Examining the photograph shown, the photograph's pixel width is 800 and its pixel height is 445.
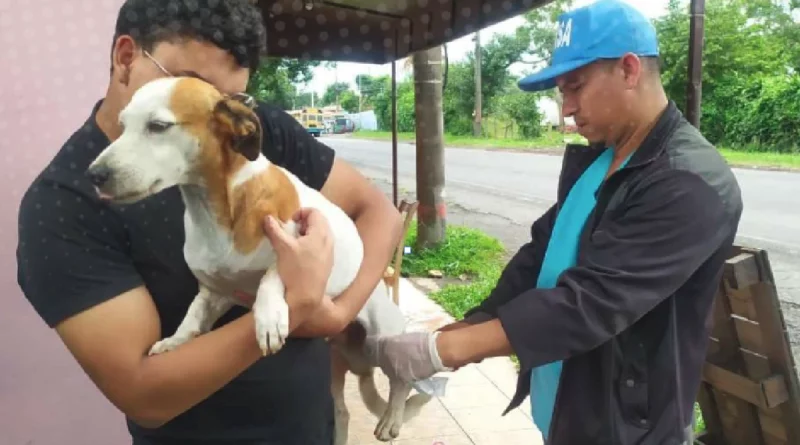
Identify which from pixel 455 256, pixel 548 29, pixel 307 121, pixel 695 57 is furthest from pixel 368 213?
pixel 455 256

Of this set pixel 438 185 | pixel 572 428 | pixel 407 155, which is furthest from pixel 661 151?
pixel 407 155

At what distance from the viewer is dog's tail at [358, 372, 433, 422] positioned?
1.64m

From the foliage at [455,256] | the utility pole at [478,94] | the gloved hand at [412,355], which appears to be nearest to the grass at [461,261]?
the foliage at [455,256]

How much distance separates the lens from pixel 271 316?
2.67 feet

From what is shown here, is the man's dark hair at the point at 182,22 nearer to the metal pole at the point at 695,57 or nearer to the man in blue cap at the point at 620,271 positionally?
the man in blue cap at the point at 620,271

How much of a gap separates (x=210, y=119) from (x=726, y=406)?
6.94 feet

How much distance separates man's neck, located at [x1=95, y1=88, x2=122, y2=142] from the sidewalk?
5.95ft

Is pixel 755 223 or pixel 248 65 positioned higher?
pixel 248 65

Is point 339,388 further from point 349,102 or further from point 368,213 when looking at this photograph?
point 349,102

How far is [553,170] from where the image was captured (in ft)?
42.4

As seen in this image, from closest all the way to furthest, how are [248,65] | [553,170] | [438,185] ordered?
[248,65]
[438,185]
[553,170]

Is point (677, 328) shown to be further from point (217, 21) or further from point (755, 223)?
point (755, 223)

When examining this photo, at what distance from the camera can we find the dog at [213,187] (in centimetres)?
74

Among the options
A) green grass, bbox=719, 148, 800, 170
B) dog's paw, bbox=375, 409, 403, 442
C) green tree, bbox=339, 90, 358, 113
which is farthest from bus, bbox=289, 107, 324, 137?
green tree, bbox=339, 90, 358, 113
